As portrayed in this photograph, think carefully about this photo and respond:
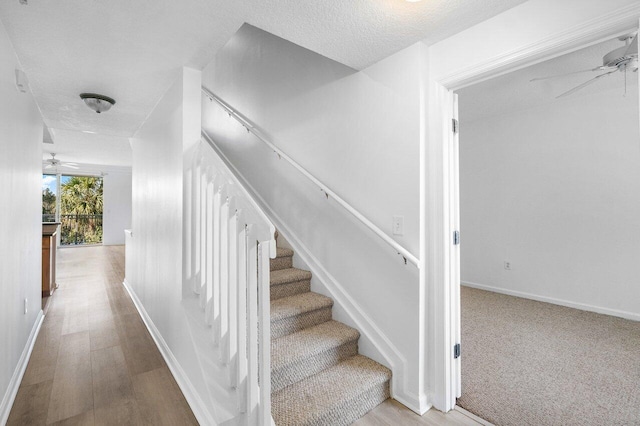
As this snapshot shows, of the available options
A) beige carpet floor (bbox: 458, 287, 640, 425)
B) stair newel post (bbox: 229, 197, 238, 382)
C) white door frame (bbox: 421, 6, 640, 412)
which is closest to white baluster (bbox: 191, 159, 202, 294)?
stair newel post (bbox: 229, 197, 238, 382)

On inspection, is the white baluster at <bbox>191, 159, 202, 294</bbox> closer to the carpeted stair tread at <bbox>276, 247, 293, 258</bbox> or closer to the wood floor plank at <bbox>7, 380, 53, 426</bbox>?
the carpeted stair tread at <bbox>276, 247, 293, 258</bbox>

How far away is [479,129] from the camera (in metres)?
4.50

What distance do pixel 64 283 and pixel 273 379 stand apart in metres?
4.77

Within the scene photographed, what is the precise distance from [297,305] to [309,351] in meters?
0.40

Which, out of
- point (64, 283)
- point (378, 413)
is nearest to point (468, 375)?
point (378, 413)

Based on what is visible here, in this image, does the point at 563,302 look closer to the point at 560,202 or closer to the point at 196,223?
the point at 560,202

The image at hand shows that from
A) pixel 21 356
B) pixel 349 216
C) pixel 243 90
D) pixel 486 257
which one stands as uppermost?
pixel 243 90

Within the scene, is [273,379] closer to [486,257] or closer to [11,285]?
[11,285]

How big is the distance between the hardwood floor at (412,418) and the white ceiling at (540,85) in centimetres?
280

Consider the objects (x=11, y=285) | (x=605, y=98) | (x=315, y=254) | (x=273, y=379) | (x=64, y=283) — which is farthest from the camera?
(x=64, y=283)

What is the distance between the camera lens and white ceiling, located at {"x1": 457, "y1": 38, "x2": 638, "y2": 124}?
2.72 meters

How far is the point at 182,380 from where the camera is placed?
1988mm

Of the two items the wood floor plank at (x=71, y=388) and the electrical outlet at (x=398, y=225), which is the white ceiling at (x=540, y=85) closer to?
the electrical outlet at (x=398, y=225)

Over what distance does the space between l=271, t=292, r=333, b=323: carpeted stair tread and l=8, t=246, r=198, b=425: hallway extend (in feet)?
2.44
